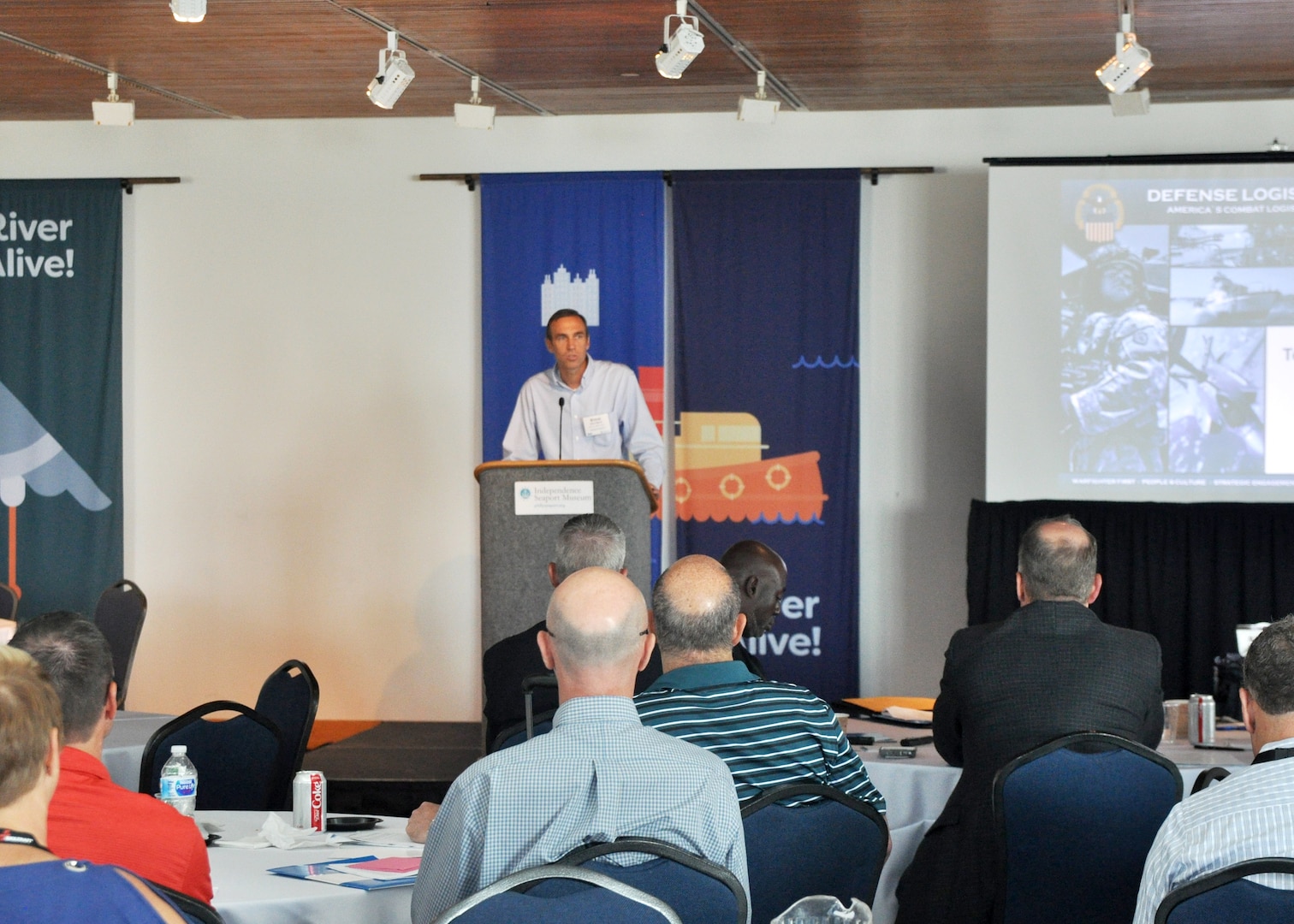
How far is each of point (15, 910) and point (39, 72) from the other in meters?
→ 6.47

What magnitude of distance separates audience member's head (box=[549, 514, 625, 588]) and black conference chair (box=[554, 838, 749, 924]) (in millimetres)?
1987

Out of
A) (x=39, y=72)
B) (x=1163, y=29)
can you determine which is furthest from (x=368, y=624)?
(x=1163, y=29)

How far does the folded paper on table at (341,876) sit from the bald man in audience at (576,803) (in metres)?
0.37

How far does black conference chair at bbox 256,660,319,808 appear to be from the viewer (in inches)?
162

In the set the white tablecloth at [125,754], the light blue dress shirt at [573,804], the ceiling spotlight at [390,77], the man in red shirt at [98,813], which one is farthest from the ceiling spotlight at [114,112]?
the light blue dress shirt at [573,804]

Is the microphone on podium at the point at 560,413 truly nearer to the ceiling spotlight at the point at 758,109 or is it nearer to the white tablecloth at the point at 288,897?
the ceiling spotlight at the point at 758,109

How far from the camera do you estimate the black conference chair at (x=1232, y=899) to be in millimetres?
2094

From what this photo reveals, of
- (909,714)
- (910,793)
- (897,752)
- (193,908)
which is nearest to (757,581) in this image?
(909,714)

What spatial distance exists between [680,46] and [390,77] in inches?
50.9

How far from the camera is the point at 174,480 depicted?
27.2 ft

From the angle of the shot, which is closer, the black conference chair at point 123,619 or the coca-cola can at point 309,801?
the coca-cola can at point 309,801

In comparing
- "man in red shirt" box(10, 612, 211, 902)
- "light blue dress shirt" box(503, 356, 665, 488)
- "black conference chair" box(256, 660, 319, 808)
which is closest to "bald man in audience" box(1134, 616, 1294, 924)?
"man in red shirt" box(10, 612, 211, 902)

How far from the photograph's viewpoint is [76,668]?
2484 millimetres

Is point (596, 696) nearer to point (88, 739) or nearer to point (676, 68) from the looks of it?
point (88, 739)
